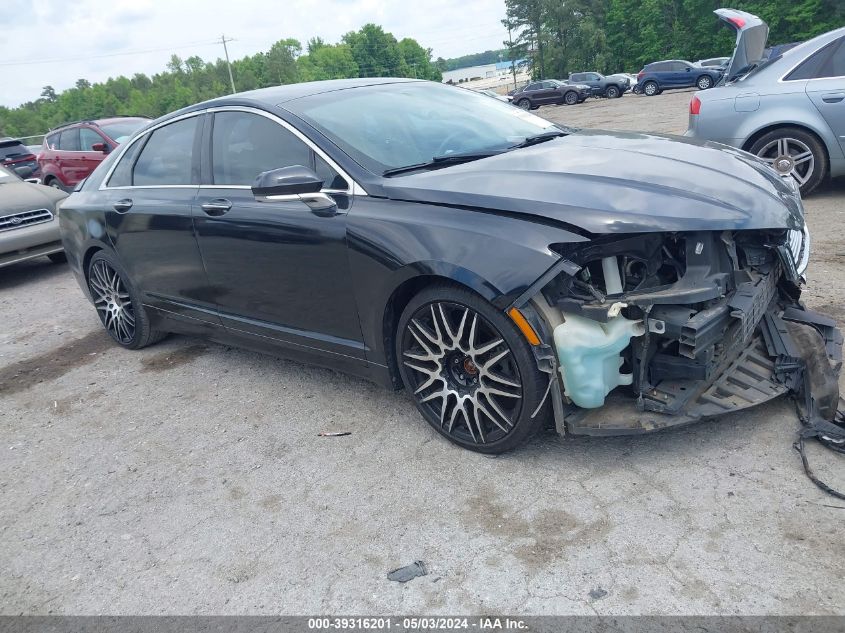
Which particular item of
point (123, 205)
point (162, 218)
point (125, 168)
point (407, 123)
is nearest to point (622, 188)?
point (407, 123)

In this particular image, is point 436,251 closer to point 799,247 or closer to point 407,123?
point 407,123

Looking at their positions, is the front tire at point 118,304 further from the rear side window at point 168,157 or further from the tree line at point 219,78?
the tree line at point 219,78

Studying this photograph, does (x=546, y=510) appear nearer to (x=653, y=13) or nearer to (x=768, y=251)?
(x=768, y=251)

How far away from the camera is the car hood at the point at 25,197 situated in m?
7.94

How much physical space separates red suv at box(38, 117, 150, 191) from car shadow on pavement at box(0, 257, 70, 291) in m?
3.58

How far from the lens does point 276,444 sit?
3.60m

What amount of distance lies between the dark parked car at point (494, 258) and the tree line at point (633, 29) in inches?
1697

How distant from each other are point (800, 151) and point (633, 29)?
6003cm

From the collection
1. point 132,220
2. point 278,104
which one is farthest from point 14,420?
point 278,104

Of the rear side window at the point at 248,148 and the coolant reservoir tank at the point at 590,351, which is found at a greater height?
the rear side window at the point at 248,148

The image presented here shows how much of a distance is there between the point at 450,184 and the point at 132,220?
8.29 ft

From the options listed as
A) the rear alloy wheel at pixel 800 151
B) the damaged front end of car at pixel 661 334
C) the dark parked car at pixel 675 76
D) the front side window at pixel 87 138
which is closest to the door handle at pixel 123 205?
the damaged front end of car at pixel 661 334

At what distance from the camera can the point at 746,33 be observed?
6293 mm

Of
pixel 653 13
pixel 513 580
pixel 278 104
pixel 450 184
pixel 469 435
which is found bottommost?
pixel 513 580
